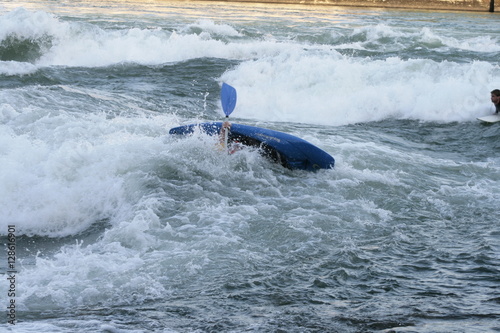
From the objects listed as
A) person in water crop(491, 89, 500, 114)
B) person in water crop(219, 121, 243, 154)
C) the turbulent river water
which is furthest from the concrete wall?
person in water crop(219, 121, 243, 154)

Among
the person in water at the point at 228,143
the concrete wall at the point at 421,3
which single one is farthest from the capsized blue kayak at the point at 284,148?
the concrete wall at the point at 421,3

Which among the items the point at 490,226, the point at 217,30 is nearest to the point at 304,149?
the point at 490,226

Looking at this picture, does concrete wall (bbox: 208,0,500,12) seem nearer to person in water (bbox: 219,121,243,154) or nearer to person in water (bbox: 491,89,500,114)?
person in water (bbox: 491,89,500,114)

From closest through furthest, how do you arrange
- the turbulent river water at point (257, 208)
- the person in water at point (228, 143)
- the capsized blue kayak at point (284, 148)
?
the turbulent river water at point (257, 208)
the person in water at point (228, 143)
the capsized blue kayak at point (284, 148)

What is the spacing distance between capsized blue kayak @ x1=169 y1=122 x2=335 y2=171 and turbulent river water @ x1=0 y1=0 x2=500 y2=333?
0.41ft

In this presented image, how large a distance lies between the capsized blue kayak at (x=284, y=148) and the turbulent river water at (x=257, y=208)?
126 mm

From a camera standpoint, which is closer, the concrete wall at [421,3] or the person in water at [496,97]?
the person in water at [496,97]

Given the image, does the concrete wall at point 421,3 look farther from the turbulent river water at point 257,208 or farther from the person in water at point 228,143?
the person in water at point 228,143

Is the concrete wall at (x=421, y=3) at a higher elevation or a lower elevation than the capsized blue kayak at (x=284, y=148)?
higher

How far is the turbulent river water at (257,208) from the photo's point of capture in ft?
13.3

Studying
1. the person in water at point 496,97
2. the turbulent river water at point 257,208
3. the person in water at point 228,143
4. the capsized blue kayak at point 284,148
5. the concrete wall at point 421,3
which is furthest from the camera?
the concrete wall at point 421,3

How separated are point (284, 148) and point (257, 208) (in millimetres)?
1289

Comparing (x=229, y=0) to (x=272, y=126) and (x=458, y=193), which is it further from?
(x=458, y=193)

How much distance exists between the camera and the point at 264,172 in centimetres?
686
